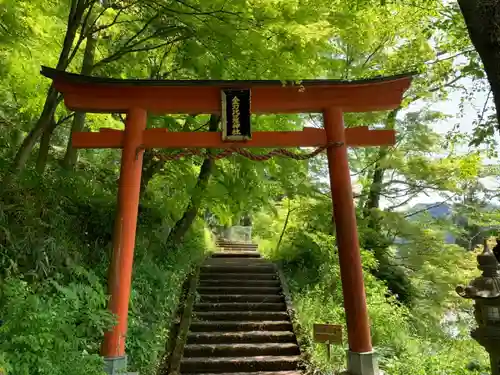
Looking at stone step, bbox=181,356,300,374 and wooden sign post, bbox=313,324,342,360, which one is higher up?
wooden sign post, bbox=313,324,342,360

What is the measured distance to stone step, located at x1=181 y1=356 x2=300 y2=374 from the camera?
639 cm

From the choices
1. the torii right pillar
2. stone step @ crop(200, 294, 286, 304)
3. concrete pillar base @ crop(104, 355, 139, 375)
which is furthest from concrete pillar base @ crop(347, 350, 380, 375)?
stone step @ crop(200, 294, 286, 304)

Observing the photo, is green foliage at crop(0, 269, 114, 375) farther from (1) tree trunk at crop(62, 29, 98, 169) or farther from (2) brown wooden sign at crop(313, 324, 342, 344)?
(1) tree trunk at crop(62, 29, 98, 169)

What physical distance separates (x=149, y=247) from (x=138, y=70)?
381 cm

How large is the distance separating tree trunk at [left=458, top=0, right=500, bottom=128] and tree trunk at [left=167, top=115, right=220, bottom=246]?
5964mm

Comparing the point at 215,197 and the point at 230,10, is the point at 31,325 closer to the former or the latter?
the point at 230,10

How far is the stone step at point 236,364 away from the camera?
639 centimetres

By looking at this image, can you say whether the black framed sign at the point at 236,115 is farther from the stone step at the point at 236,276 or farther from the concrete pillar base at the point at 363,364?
the stone step at the point at 236,276

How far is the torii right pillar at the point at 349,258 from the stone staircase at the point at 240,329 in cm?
141

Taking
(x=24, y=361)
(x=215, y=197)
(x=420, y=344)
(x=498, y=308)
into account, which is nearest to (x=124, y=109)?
(x=215, y=197)

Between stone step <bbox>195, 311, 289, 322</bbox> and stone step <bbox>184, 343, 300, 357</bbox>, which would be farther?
stone step <bbox>195, 311, 289, 322</bbox>

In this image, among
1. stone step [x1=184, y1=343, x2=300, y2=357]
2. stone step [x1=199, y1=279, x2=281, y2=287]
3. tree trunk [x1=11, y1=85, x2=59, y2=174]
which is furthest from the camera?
Result: stone step [x1=199, y1=279, x2=281, y2=287]

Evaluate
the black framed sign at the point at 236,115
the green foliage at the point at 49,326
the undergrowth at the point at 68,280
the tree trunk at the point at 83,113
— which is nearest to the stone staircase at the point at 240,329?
the undergrowth at the point at 68,280

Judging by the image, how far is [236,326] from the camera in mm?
7523
